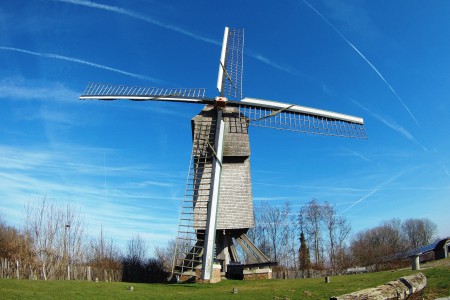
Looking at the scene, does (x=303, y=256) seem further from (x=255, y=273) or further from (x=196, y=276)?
(x=196, y=276)

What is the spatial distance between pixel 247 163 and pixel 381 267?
2404 centimetres

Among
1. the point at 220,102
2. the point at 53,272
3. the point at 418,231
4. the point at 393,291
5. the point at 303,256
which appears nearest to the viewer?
the point at 393,291

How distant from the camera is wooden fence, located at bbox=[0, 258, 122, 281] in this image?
26158mm

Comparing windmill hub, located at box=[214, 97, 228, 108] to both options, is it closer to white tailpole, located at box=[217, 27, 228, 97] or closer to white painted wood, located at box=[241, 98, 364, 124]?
white tailpole, located at box=[217, 27, 228, 97]

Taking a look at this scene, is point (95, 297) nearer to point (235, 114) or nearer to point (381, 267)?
point (235, 114)

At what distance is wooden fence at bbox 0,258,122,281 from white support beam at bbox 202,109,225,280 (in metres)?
11.2

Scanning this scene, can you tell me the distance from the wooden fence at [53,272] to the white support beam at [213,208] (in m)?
11.2

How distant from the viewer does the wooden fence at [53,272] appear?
26.2 m

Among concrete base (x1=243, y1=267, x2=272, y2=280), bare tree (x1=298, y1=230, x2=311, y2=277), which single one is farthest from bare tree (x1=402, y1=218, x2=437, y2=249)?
concrete base (x1=243, y1=267, x2=272, y2=280)

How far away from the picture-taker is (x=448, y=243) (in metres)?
37.9

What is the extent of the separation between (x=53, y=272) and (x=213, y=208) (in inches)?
755

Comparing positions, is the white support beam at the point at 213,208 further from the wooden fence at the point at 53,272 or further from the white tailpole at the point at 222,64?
the wooden fence at the point at 53,272

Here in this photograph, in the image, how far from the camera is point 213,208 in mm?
17969

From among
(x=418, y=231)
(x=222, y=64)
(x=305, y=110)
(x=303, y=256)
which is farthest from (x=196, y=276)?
(x=418, y=231)
